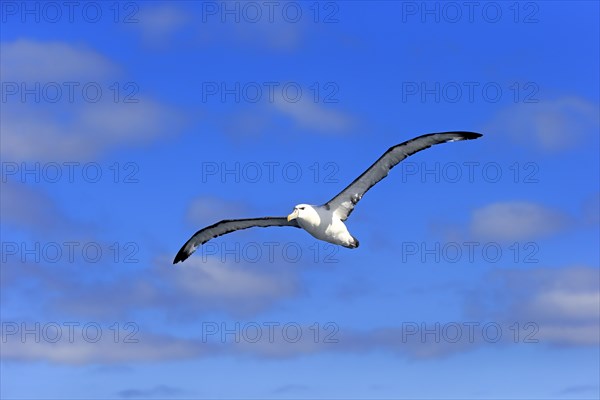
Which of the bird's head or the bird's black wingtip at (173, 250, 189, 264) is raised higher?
the bird's black wingtip at (173, 250, 189, 264)

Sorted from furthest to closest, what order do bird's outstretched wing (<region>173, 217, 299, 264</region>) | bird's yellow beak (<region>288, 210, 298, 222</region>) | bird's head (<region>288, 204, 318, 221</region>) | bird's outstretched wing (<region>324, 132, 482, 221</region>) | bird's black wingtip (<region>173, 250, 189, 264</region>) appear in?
bird's black wingtip (<region>173, 250, 189, 264</region>), bird's outstretched wing (<region>173, 217, 299, 264</region>), bird's outstretched wing (<region>324, 132, 482, 221</region>), bird's head (<region>288, 204, 318, 221</region>), bird's yellow beak (<region>288, 210, 298, 222</region>)

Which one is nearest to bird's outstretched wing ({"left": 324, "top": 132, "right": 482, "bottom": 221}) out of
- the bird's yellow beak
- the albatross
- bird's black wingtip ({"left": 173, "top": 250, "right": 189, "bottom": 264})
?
the albatross

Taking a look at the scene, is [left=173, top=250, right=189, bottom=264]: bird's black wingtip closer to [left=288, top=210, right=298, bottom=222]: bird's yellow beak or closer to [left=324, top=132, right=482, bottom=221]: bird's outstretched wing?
[left=288, top=210, right=298, bottom=222]: bird's yellow beak

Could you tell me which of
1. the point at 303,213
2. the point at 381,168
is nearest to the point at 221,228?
the point at 303,213

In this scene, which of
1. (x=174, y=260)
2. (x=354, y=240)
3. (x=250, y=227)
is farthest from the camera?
(x=174, y=260)

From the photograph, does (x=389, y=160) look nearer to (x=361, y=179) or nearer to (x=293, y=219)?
(x=361, y=179)

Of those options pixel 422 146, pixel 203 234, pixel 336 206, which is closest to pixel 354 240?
pixel 336 206

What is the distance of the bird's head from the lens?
86.0ft

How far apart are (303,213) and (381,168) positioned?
288 cm

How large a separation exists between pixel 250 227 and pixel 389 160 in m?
5.42

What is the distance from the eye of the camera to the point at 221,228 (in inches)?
1153

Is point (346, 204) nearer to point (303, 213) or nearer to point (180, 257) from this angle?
point (303, 213)

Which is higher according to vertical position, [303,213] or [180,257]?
[180,257]

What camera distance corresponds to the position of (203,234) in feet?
97.8
